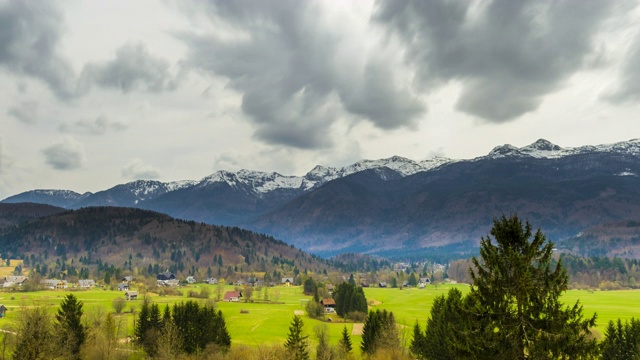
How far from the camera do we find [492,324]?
21.4 meters

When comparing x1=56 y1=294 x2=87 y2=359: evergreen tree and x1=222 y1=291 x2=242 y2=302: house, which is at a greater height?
x1=56 y1=294 x2=87 y2=359: evergreen tree

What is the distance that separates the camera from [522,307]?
2108 centimetres

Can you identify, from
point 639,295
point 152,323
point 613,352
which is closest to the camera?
point 613,352

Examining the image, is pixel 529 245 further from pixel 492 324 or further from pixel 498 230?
pixel 492 324

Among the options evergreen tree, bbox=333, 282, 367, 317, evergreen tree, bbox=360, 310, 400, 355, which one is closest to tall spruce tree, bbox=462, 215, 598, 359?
evergreen tree, bbox=360, 310, 400, 355

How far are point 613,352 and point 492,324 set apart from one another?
5038 centimetres

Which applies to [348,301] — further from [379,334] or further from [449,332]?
[449,332]

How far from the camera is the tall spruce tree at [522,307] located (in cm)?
2008

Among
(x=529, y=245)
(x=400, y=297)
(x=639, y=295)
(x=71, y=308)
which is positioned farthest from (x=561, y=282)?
(x=639, y=295)

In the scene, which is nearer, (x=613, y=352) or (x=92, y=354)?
(x=613, y=352)

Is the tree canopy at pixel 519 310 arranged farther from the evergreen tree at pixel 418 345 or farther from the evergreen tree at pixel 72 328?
the evergreen tree at pixel 72 328

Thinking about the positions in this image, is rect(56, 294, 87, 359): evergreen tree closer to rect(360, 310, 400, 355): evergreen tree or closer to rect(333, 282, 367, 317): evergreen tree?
rect(360, 310, 400, 355): evergreen tree

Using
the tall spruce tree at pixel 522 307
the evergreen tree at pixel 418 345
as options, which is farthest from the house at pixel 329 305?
the tall spruce tree at pixel 522 307

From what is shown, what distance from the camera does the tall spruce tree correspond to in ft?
65.9
